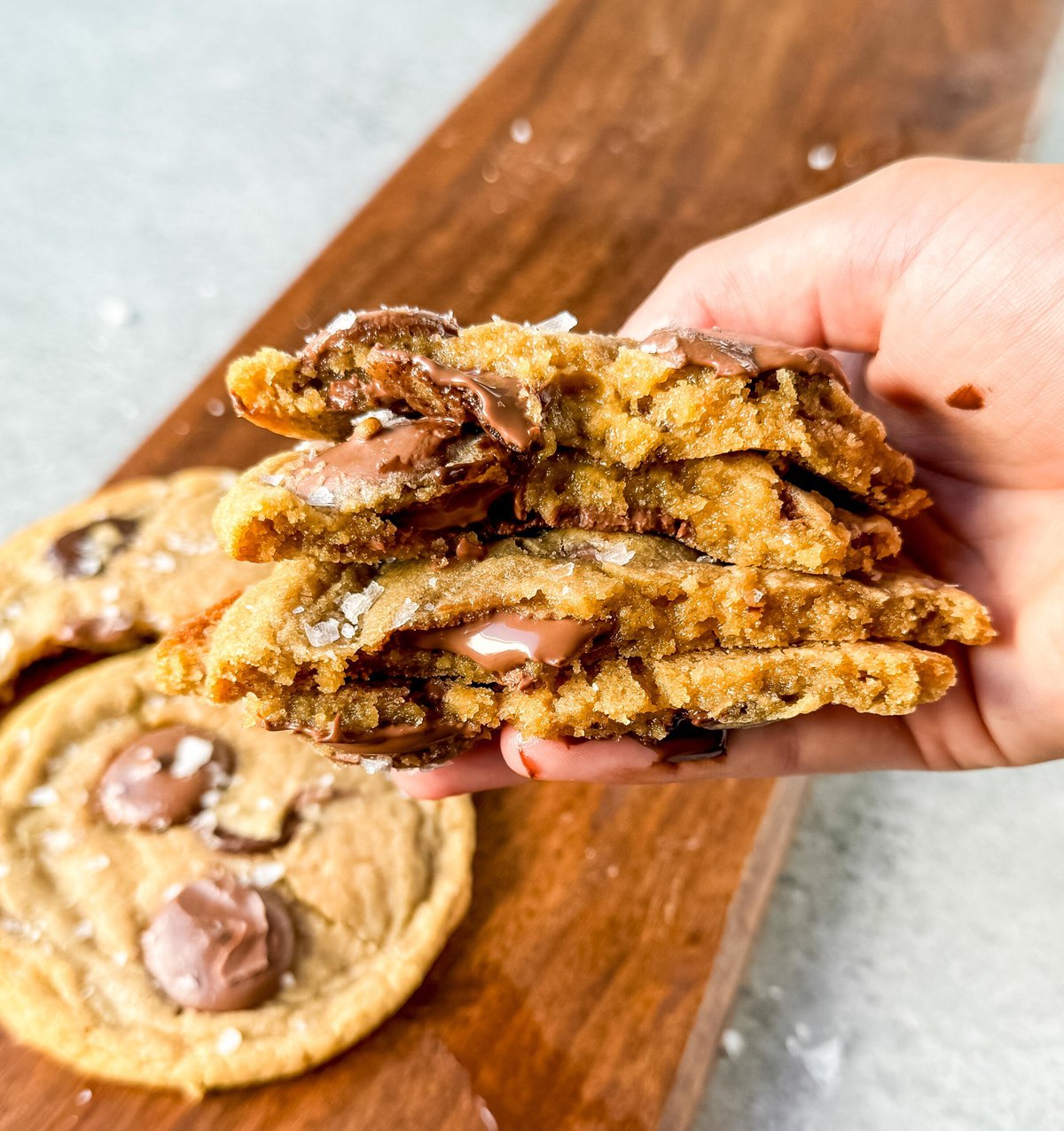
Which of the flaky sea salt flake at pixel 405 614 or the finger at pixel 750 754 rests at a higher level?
the flaky sea salt flake at pixel 405 614

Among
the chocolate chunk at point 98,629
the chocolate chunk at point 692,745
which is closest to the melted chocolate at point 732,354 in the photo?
the chocolate chunk at point 692,745

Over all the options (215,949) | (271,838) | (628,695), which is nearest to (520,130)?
Result: (271,838)

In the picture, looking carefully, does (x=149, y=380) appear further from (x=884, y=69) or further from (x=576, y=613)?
(x=884, y=69)

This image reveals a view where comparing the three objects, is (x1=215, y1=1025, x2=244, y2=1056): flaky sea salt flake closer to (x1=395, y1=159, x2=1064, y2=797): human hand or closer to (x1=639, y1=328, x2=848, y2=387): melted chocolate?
(x1=395, y1=159, x2=1064, y2=797): human hand

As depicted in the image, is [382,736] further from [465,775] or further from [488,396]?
[488,396]

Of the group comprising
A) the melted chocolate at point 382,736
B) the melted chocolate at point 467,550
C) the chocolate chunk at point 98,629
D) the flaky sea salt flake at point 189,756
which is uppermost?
the melted chocolate at point 467,550

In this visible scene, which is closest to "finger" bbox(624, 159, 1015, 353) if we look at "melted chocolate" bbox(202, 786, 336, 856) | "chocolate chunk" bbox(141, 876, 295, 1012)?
"melted chocolate" bbox(202, 786, 336, 856)

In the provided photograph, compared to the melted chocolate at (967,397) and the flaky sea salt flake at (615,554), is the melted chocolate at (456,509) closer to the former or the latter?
the flaky sea salt flake at (615,554)
